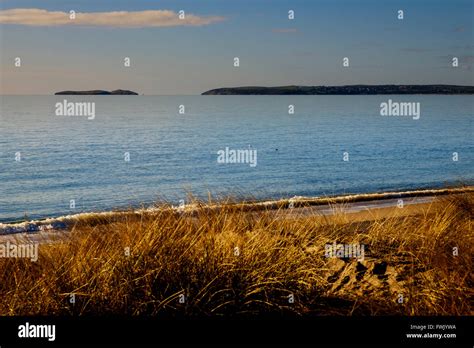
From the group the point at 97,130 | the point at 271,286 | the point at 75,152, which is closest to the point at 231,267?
the point at 271,286

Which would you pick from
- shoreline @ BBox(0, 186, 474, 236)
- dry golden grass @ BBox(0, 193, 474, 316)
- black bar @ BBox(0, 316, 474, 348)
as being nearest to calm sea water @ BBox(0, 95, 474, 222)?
shoreline @ BBox(0, 186, 474, 236)

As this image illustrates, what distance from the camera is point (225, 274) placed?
6770mm

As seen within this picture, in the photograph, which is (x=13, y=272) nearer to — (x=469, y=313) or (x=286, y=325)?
(x=286, y=325)

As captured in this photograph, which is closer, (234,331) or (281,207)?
(234,331)

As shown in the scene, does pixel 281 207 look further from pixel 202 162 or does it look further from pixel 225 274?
pixel 202 162

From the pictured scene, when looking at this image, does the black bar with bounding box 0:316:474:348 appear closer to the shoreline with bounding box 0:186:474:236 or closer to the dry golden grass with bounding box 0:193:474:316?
the dry golden grass with bounding box 0:193:474:316

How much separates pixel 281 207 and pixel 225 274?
2.63m

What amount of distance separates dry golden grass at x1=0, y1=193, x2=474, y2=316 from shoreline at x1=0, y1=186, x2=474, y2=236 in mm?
751

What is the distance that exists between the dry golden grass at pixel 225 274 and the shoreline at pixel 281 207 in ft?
2.46

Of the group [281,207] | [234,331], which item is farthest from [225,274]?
[281,207]

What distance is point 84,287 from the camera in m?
6.48

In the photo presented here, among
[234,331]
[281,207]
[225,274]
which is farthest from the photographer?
[281,207]

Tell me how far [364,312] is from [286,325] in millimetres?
1089

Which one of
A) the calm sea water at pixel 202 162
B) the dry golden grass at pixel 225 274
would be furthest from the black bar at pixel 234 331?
the calm sea water at pixel 202 162
